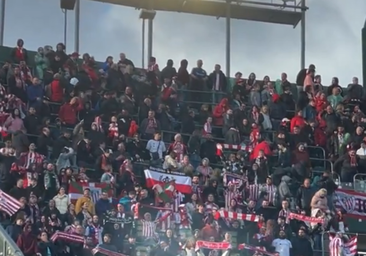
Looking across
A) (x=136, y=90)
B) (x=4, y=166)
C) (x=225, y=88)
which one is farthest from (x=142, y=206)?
(x=225, y=88)

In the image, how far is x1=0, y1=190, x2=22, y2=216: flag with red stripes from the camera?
22.1 meters

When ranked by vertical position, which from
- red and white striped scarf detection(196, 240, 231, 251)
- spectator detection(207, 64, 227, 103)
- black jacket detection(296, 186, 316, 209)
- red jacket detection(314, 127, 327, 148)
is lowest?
red and white striped scarf detection(196, 240, 231, 251)

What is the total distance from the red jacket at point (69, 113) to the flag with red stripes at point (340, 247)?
625 cm

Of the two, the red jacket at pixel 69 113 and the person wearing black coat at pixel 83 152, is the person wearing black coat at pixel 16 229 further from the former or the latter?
the red jacket at pixel 69 113

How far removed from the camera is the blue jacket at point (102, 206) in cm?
2397

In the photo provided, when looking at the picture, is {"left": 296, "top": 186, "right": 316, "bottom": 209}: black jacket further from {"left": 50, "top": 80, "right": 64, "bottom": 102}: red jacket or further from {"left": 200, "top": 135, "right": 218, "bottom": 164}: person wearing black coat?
{"left": 50, "top": 80, "right": 64, "bottom": 102}: red jacket

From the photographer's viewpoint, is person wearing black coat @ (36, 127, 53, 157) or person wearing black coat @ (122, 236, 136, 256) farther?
person wearing black coat @ (36, 127, 53, 157)

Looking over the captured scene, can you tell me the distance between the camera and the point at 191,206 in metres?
25.0

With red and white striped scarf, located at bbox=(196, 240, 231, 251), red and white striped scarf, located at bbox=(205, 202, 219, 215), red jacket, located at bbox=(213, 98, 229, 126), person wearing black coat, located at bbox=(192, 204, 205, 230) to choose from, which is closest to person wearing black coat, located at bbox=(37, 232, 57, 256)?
red and white striped scarf, located at bbox=(196, 240, 231, 251)

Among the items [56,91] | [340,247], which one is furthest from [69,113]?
[340,247]

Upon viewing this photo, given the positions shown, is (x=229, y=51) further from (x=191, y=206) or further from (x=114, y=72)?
(x=191, y=206)

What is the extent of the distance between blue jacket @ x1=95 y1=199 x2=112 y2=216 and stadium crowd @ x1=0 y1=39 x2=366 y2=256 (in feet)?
0.08

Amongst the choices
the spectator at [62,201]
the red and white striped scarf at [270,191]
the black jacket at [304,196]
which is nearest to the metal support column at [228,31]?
the black jacket at [304,196]

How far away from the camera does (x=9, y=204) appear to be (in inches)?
874
